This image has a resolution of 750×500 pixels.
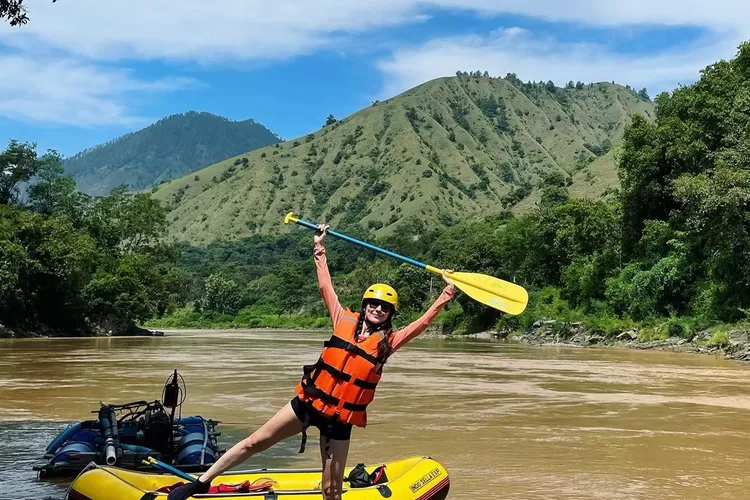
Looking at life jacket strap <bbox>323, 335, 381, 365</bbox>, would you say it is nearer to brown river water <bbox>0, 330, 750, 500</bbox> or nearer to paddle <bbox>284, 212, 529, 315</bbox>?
paddle <bbox>284, 212, 529, 315</bbox>

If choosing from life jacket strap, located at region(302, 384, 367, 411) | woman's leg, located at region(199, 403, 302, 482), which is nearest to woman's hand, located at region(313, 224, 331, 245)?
life jacket strap, located at region(302, 384, 367, 411)

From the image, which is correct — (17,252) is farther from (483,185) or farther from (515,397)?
(483,185)

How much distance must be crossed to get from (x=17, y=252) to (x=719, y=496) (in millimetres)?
41448

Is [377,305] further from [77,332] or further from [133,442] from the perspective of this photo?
[77,332]

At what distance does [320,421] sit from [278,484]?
1.97 meters

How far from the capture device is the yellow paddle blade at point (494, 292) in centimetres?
585

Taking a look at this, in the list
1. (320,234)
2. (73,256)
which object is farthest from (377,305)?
(73,256)

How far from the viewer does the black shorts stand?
4.89 m

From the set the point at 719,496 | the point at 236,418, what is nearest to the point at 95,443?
the point at 236,418

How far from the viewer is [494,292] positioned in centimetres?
598

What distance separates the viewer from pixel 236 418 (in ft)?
44.4

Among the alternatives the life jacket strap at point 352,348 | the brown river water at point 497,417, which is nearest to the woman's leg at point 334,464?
the life jacket strap at point 352,348

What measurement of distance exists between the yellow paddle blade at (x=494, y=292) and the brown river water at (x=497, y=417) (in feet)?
10.2

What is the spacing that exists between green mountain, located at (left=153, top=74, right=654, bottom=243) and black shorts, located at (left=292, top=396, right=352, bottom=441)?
10511 cm
